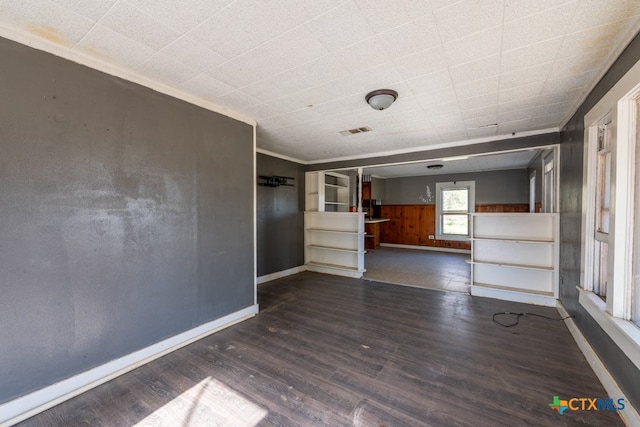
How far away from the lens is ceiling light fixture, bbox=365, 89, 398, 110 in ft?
7.73

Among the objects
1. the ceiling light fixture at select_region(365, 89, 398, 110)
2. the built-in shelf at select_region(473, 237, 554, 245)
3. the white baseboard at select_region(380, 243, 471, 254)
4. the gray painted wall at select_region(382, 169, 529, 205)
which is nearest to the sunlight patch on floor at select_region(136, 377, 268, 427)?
the ceiling light fixture at select_region(365, 89, 398, 110)

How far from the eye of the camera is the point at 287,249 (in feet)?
17.2

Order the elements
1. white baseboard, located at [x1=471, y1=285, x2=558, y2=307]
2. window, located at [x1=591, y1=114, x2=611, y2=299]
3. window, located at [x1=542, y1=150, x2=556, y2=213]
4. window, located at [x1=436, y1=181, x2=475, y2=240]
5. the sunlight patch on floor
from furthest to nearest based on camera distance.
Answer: window, located at [x1=436, y1=181, x2=475, y2=240], window, located at [x1=542, y1=150, x2=556, y2=213], white baseboard, located at [x1=471, y1=285, x2=558, y2=307], window, located at [x1=591, y1=114, x2=611, y2=299], the sunlight patch on floor

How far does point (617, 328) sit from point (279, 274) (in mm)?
4325

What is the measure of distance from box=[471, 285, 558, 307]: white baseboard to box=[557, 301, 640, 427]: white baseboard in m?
0.65

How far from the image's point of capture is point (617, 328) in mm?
1642

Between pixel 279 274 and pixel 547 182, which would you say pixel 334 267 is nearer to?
pixel 279 274

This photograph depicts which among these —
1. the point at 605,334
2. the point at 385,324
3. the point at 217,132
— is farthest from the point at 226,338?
the point at 605,334

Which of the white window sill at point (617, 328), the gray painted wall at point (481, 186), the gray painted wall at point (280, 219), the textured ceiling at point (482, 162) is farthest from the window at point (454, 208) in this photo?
the white window sill at point (617, 328)

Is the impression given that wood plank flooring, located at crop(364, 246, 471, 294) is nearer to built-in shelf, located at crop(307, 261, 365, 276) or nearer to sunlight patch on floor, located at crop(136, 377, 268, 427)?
built-in shelf, located at crop(307, 261, 365, 276)

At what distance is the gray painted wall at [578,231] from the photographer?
1600 mm

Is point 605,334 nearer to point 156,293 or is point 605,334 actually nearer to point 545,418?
point 545,418

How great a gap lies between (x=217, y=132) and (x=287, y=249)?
9.67 feet

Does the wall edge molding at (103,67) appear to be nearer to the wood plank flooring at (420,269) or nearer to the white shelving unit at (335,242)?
the white shelving unit at (335,242)
